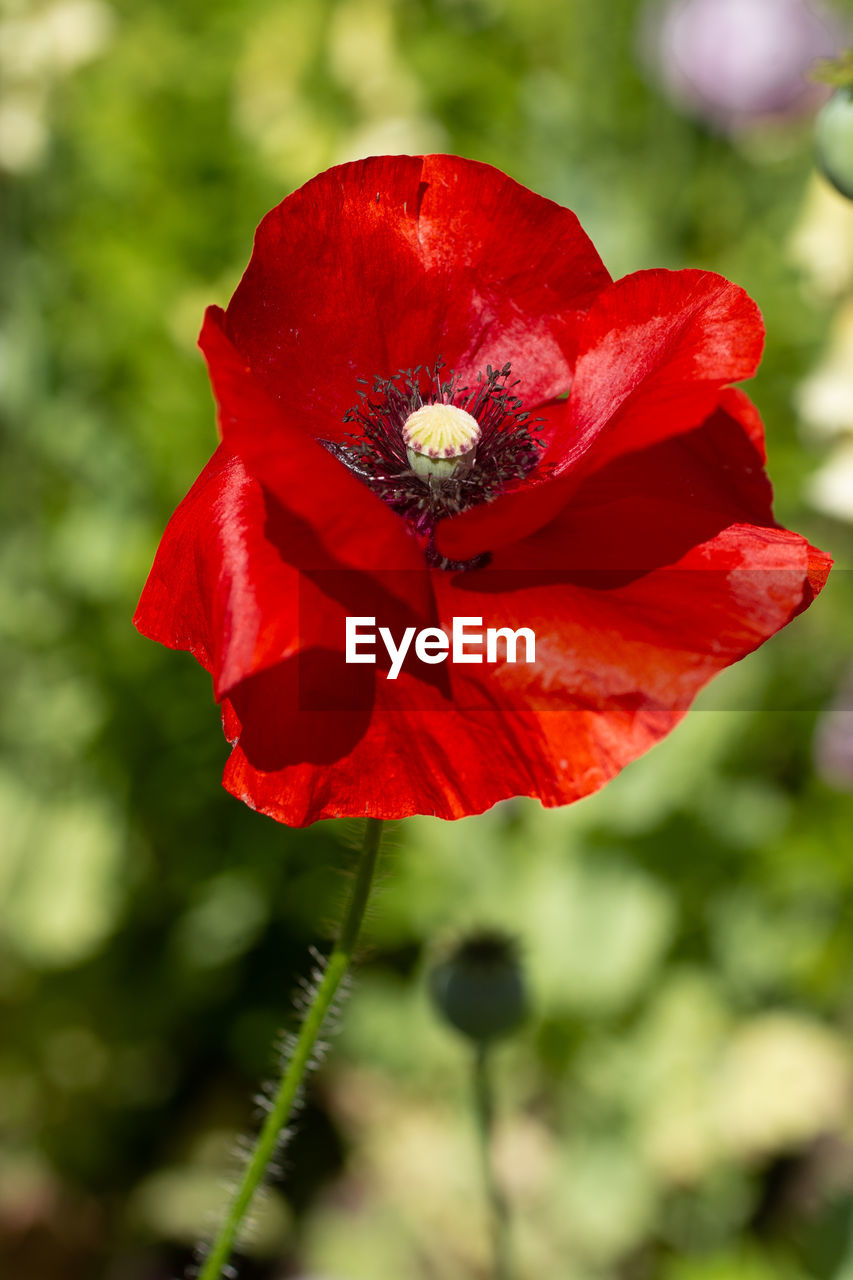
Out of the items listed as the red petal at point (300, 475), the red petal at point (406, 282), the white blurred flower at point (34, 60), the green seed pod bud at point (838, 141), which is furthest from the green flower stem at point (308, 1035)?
the white blurred flower at point (34, 60)

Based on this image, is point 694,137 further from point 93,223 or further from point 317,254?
point 317,254

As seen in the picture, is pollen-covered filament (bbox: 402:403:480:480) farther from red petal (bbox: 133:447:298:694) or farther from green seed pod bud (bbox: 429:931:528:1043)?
green seed pod bud (bbox: 429:931:528:1043)

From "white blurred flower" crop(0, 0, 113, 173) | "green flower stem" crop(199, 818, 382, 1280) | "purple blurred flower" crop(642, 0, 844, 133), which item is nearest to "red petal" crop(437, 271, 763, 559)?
"green flower stem" crop(199, 818, 382, 1280)

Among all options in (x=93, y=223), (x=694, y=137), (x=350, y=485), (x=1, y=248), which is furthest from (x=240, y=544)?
(x=694, y=137)

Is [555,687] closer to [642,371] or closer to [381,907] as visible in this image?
[642,371]

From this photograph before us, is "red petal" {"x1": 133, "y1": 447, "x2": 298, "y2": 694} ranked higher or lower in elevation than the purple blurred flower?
→ lower

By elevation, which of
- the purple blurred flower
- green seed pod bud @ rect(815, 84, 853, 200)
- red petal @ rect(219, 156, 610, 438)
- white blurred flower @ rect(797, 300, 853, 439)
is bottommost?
red petal @ rect(219, 156, 610, 438)

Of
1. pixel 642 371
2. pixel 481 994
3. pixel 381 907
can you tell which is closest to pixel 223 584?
pixel 642 371
